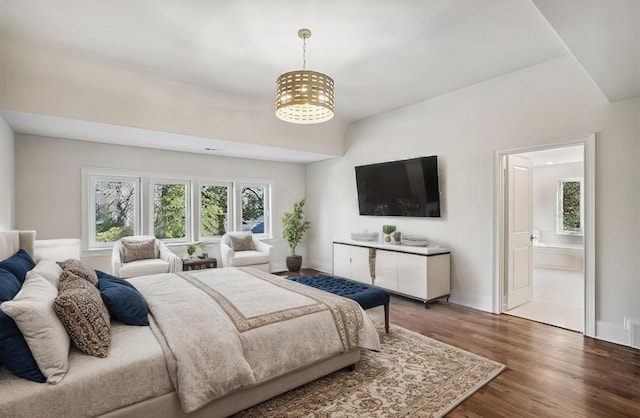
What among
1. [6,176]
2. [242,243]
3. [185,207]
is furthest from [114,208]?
[242,243]

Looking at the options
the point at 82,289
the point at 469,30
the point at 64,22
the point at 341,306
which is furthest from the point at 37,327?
the point at 469,30

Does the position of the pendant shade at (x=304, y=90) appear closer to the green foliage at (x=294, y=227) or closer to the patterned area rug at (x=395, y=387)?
the patterned area rug at (x=395, y=387)

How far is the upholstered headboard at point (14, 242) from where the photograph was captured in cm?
266

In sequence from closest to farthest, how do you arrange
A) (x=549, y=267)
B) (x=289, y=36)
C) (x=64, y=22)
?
(x=64, y=22)
(x=289, y=36)
(x=549, y=267)

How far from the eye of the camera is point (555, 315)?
3.93 meters

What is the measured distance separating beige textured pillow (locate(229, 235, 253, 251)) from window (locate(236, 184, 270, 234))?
2.05ft

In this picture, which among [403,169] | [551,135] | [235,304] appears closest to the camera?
[235,304]

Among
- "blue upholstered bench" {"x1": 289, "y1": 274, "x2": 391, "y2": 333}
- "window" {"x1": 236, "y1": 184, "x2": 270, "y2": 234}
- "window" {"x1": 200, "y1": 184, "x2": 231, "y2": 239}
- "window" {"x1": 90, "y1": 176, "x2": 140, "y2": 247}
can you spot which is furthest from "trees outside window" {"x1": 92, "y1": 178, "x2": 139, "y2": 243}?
"blue upholstered bench" {"x1": 289, "y1": 274, "x2": 391, "y2": 333}

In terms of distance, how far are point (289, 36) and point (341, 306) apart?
2489 mm

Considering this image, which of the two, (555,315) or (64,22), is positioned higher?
(64,22)

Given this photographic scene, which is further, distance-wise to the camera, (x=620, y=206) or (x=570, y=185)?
(x=570, y=185)

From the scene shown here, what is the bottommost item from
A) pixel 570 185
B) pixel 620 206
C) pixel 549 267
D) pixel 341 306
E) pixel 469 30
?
pixel 549 267

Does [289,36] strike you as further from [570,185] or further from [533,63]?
[570,185]

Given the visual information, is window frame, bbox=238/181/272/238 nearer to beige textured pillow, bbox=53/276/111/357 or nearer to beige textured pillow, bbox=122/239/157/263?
beige textured pillow, bbox=122/239/157/263
